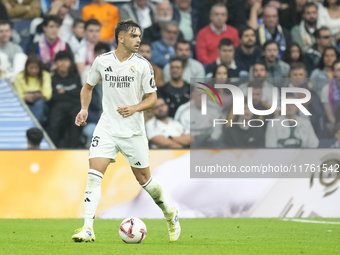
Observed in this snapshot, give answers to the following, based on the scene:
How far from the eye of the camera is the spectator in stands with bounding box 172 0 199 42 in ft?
39.2

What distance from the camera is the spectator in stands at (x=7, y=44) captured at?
11055 millimetres

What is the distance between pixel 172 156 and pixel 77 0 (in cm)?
422

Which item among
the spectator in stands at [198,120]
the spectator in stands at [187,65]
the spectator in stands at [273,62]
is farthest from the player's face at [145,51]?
the spectator in stands at [273,62]

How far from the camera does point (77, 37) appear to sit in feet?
37.7

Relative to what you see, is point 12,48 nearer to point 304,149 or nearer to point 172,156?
point 172,156

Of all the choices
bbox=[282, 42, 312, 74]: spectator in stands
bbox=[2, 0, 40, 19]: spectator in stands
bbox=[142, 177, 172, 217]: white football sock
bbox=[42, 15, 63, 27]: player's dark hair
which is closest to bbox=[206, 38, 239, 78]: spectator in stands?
bbox=[282, 42, 312, 74]: spectator in stands

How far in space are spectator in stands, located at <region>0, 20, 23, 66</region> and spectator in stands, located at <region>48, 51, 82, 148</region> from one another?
936mm

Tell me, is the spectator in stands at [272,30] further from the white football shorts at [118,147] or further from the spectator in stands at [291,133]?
the white football shorts at [118,147]

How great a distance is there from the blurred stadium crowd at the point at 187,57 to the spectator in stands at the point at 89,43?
0.07 feet

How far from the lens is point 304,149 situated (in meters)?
10.1

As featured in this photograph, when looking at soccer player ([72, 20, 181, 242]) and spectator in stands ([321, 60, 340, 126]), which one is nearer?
soccer player ([72, 20, 181, 242])

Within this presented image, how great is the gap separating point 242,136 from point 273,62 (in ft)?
6.90

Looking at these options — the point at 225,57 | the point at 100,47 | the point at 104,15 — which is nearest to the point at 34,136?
the point at 100,47

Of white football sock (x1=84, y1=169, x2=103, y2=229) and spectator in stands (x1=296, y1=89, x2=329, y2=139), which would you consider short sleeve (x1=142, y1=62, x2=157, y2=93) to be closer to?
white football sock (x1=84, y1=169, x2=103, y2=229)
